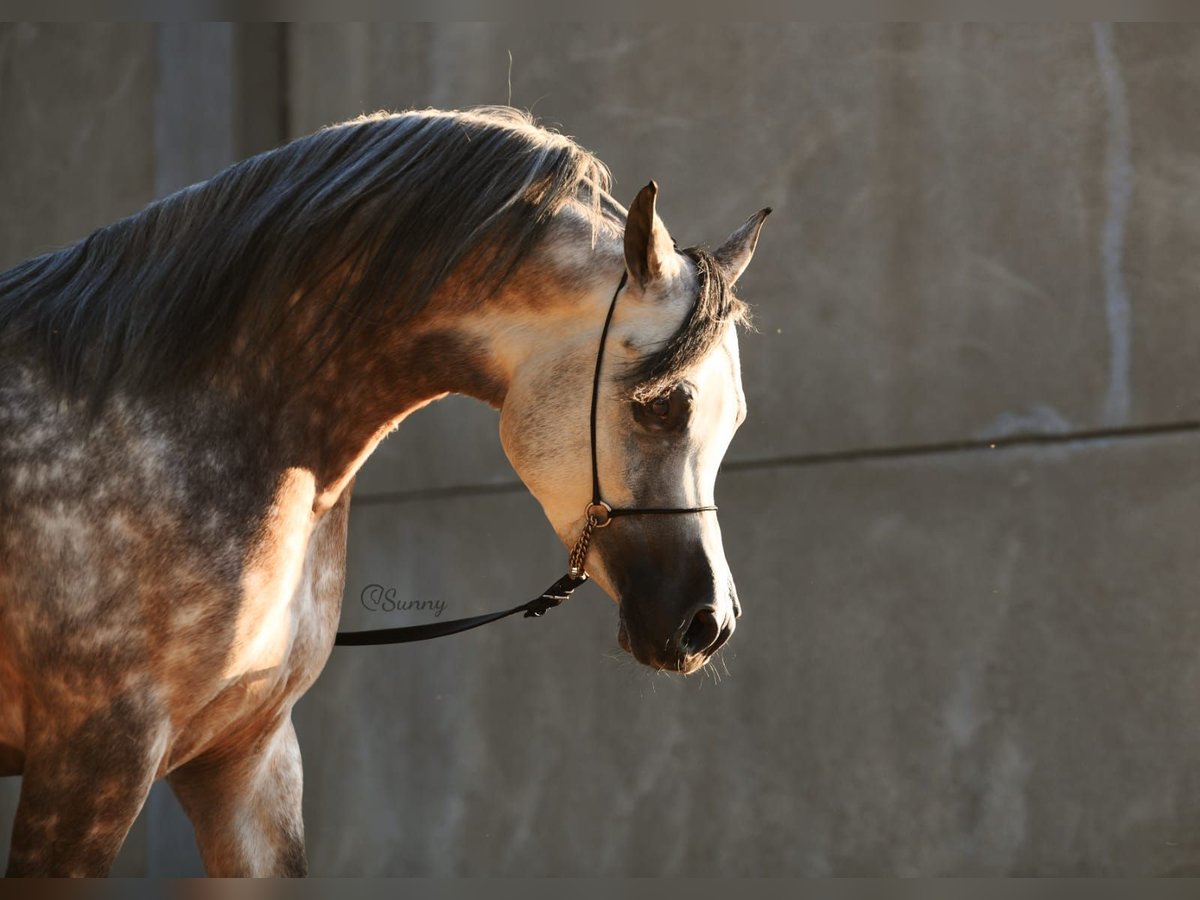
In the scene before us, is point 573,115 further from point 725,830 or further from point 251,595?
point 251,595

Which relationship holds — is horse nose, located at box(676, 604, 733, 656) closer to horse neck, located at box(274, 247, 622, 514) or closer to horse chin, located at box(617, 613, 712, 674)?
horse chin, located at box(617, 613, 712, 674)

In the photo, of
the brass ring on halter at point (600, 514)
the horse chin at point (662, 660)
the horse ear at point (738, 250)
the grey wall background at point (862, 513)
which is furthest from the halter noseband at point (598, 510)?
the grey wall background at point (862, 513)

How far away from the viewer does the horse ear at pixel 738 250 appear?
8.49ft

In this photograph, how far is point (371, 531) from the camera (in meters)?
5.90

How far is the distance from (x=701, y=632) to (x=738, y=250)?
0.71 meters

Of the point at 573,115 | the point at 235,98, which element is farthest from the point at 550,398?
the point at 235,98

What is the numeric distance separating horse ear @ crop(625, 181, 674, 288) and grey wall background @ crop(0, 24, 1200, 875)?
2.45 meters

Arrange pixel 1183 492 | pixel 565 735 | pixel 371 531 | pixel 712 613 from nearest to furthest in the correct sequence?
pixel 712 613, pixel 1183 492, pixel 565 735, pixel 371 531

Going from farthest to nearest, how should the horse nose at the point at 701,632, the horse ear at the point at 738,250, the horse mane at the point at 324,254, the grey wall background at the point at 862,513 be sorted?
the grey wall background at the point at 862,513, the horse ear at the point at 738,250, the horse mane at the point at 324,254, the horse nose at the point at 701,632

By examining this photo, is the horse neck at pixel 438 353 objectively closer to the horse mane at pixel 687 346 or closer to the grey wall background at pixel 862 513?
the horse mane at pixel 687 346

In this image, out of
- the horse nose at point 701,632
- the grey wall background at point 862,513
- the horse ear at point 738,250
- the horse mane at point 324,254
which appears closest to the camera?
the horse nose at point 701,632

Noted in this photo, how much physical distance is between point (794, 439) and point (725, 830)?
1.31 meters

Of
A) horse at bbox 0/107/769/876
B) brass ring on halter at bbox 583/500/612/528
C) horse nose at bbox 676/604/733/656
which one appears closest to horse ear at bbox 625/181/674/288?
horse at bbox 0/107/769/876

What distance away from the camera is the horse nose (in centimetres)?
227
